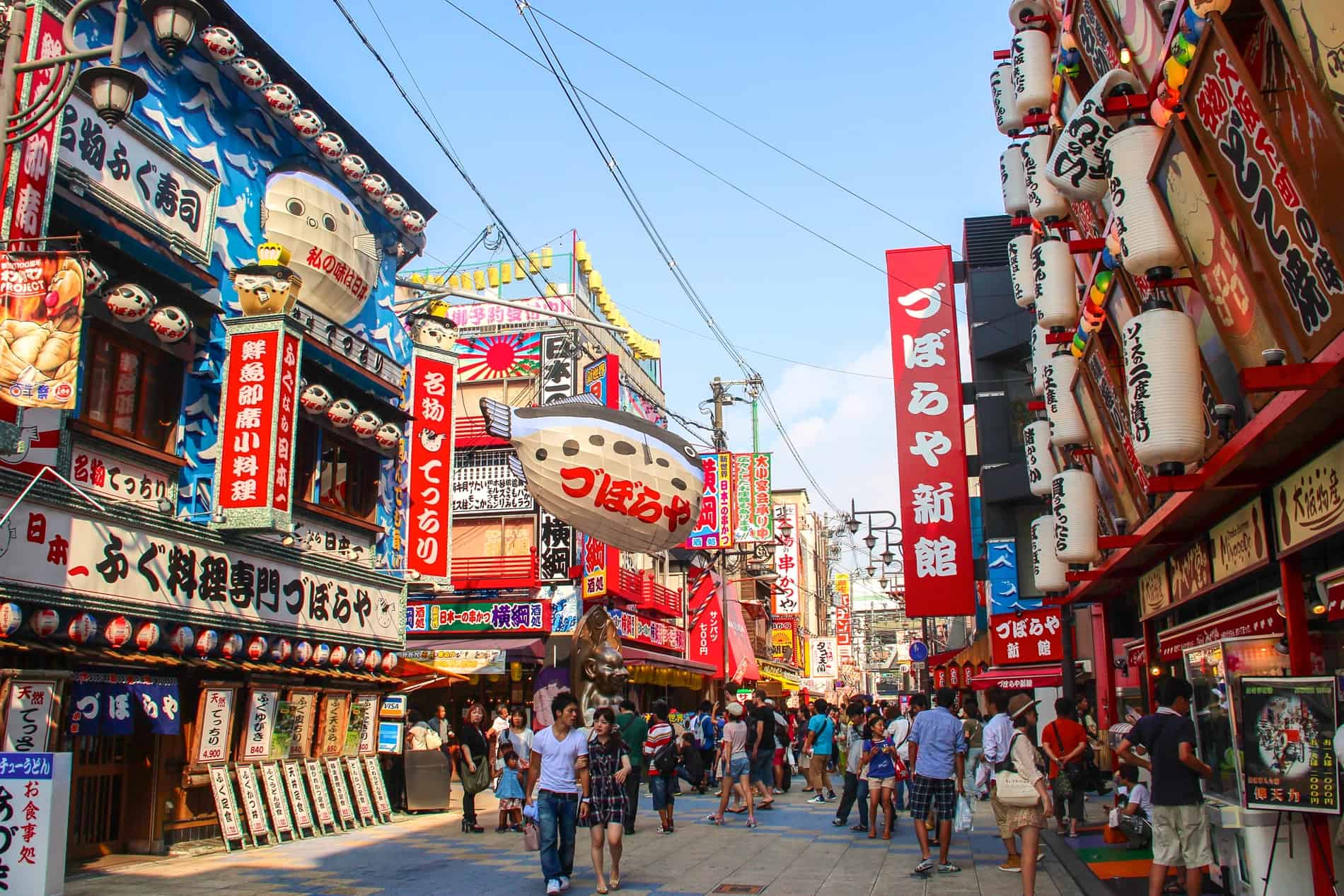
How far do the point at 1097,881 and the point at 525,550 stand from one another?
21.0m

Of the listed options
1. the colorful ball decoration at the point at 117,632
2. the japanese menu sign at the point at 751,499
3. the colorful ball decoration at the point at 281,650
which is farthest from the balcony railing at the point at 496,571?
the colorful ball decoration at the point at 117,632

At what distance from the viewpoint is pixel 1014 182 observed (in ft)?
64.2

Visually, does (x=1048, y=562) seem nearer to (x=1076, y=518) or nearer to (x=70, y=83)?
(x=1076, y=518)

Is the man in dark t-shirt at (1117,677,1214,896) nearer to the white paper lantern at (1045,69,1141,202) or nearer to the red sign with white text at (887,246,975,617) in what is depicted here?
the white paper lantern at (1045,69,1141,202)

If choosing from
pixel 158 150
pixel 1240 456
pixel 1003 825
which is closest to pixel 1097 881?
pixel 1003 825

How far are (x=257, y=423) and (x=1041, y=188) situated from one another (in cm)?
1146

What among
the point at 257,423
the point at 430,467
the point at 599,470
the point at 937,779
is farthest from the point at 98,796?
the point at 937,779

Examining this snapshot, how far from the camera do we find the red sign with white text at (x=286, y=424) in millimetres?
13539

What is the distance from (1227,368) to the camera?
9.74 meters

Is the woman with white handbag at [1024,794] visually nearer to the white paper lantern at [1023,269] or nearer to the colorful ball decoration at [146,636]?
the colorful ball decoration at [146,636]

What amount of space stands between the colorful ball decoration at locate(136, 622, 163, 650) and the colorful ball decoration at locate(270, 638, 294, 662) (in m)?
2.59

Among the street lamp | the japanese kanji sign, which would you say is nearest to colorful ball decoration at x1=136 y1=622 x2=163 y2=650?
the japanese kanji sign

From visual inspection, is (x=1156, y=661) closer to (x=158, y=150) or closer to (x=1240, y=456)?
(x=1240, y=456)

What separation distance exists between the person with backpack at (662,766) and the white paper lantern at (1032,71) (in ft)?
36.3
